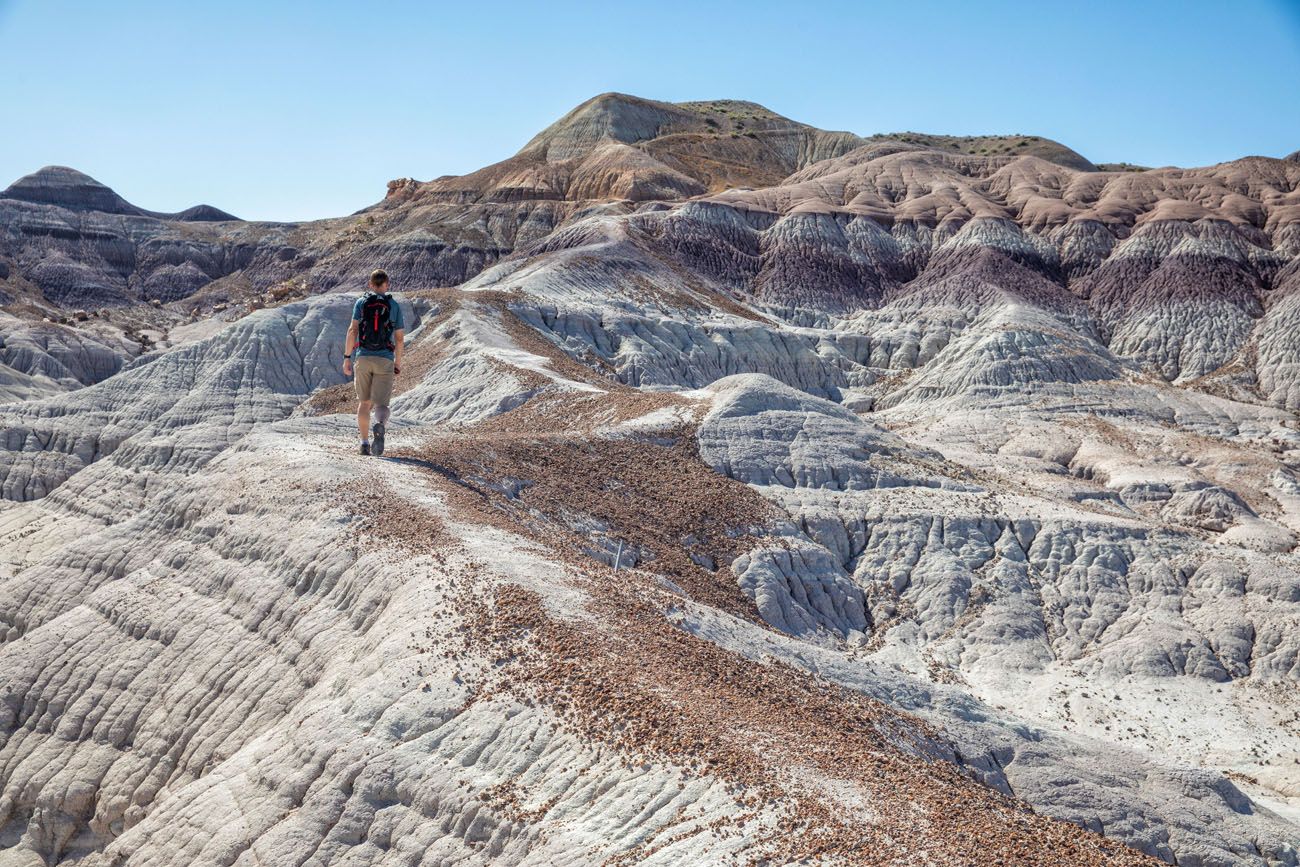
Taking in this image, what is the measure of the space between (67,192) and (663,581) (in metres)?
129

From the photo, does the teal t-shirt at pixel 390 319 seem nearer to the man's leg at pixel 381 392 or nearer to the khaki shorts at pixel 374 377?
the khaki shorts at pixel 374 377

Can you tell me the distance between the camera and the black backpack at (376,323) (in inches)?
808

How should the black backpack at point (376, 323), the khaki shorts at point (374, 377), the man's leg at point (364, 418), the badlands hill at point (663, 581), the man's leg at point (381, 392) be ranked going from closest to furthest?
the badlands hill at point (663, 581)
the black backpack at point (376, 323)
the khaki shorts at point (374, 377)
the man's leg at point (381, 392)
the man's leg at point (364, 418)

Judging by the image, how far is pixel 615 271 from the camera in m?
73.1

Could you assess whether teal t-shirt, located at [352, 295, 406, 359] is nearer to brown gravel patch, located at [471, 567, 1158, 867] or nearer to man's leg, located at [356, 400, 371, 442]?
man's leg, located at [356, 400, 371, 442]

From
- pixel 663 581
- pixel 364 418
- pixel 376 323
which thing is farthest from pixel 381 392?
pixel 663 581

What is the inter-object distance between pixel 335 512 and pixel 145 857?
681cm

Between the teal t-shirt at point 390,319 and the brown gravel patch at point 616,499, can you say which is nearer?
the teal t-shirt at point 390,319

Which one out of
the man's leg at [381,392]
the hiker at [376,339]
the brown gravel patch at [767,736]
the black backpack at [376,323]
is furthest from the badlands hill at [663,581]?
the black backpack at [376,323]

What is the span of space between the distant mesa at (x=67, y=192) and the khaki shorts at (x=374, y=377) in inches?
4870

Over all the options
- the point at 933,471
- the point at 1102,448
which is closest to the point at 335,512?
the point at 933,471

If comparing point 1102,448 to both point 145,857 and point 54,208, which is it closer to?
point 145,857

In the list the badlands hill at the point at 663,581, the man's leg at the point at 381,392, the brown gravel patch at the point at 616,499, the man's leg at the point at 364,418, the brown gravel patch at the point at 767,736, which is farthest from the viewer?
the brown gravel patch at the point at 616,499

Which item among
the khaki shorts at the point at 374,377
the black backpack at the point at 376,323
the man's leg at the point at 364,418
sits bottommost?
the man's leg at the point at 364,418
